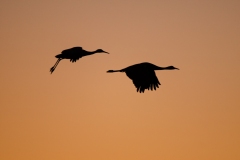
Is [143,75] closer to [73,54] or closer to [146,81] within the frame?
[146,81]

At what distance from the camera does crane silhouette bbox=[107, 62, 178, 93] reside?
89.9 feet

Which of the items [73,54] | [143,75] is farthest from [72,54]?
[143,75]

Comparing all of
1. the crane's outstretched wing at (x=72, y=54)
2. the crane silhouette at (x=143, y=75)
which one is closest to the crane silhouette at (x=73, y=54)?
the crane's outstretched wing at (x=72, y=54)

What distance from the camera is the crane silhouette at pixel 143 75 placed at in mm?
27394

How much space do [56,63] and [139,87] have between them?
4.86 meters

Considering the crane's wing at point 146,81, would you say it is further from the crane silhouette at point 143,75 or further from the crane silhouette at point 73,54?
the crane silhouette at point 73,54

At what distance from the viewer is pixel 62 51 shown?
26438mm

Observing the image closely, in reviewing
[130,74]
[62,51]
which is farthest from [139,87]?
[62,51]

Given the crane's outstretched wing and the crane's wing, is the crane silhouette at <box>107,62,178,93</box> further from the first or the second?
the crane's outstretched wing

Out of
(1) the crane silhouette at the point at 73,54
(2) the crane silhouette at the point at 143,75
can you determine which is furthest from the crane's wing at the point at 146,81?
(1) the crane silhouette at the point at 73,54

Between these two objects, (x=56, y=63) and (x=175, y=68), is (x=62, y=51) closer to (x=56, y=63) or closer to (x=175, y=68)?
(x=56, y=63)

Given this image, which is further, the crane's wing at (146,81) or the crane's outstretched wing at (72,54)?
the crane's wing at (146,81)

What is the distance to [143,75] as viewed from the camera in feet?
92.1

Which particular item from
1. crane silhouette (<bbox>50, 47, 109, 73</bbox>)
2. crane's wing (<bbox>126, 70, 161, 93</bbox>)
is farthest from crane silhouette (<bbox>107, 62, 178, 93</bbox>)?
crane silhouette (<bbox>50, 47, 109, 73</bbox>)
